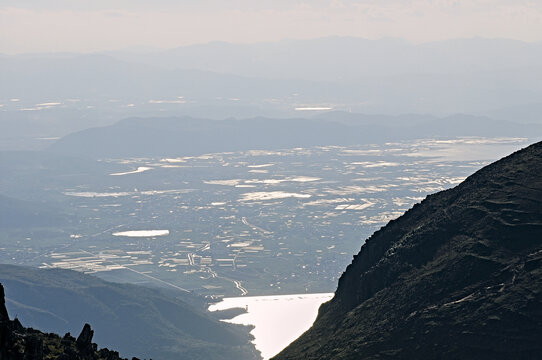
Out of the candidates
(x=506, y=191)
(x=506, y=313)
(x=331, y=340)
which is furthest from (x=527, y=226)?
(x=331, y=340)

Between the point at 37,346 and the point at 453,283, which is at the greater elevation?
the point at 37,346

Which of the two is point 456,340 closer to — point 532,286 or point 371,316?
point 532,286

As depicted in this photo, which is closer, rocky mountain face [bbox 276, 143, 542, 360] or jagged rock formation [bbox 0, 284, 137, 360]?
jagged rock formation [bbox 0, 284, 137, 360]

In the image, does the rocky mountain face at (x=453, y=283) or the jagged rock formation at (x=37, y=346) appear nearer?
the jagged rock formation at (x=37, y=346)

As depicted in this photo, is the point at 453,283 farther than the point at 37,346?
Yes
